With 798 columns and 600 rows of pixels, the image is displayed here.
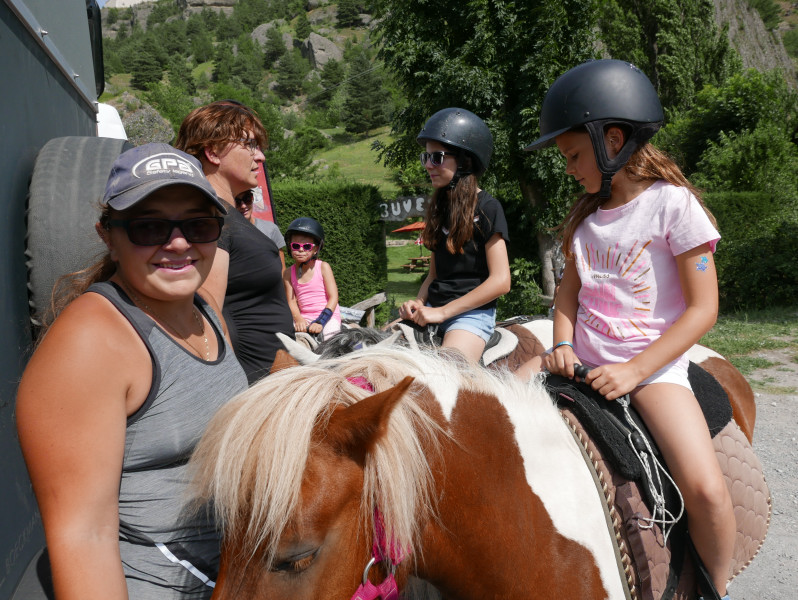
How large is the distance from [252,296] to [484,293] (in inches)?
52.9

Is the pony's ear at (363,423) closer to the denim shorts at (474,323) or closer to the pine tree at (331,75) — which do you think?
the denim shorts at (474,323)

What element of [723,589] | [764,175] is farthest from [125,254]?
[764,175]

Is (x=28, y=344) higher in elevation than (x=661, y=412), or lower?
higher

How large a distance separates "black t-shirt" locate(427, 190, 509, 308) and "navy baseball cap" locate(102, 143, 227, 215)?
2.13 meters

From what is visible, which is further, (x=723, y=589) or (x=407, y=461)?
(x=723, y=589)

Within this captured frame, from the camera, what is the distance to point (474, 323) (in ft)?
10.4

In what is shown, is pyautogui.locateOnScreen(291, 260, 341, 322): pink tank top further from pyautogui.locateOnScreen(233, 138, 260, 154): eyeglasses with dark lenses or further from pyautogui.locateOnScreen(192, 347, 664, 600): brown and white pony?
pyautogui.locateOnScreen(192, 347, 664, 600): brown and white pony

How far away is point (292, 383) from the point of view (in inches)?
49.3

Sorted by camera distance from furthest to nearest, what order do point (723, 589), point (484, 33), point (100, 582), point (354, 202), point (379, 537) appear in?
point (354, 202) → point (484, 33) → point (723, 589) → point (379, 537) → point (100, 582)

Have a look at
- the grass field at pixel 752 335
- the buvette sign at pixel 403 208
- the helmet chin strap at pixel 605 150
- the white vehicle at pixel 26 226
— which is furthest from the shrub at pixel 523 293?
the white vehicle at pixel 26 226

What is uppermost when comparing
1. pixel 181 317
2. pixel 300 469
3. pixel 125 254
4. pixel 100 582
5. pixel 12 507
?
pixel 125 254

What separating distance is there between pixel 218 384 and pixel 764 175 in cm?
1898

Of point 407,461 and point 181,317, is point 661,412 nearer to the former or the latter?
point 407,461

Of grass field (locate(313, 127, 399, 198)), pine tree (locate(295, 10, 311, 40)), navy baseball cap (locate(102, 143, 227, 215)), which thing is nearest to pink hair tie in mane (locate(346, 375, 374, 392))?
navy baseball cap (locate(102, 143, 227, 215))
